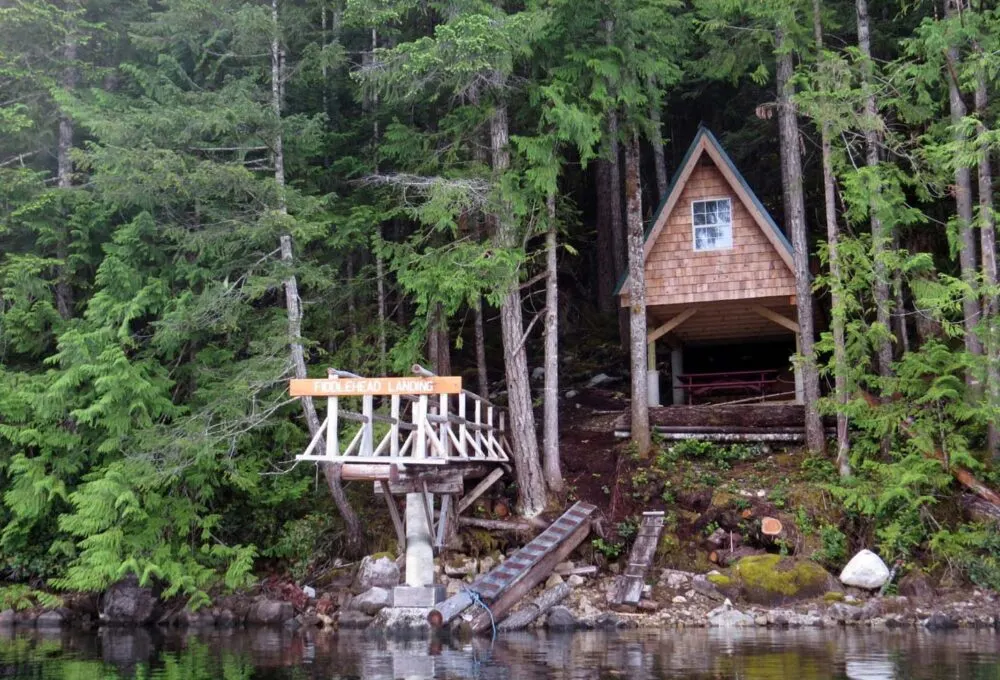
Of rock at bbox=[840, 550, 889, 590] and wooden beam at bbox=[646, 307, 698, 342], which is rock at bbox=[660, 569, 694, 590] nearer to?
rock at bbox=[840, 550, 889, 590]

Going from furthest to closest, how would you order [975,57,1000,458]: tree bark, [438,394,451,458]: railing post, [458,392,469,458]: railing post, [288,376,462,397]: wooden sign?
1. [458,392,469,458]: railing post
2. [975,57,1000,458]: tree bark
3. [438,394,451,458]: railing post
4. [288,376,462,397]: wooden sign

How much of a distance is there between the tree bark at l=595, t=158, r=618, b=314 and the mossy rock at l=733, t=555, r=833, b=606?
12.5m

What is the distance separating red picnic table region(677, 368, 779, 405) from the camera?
2095cm

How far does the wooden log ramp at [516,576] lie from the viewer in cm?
1438

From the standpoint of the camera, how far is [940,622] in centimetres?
1368

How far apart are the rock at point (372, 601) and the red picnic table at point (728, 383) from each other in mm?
8762

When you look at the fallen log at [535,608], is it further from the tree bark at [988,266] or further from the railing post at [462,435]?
the tree bark at [988,266]

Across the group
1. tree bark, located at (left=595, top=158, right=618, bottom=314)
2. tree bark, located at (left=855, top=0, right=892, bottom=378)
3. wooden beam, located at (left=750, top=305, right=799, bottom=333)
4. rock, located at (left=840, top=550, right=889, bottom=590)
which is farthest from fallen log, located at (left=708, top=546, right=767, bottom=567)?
tree bark, located at (left=595, top=158, right=618, bottom=314)

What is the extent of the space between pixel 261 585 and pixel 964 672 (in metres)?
12.5

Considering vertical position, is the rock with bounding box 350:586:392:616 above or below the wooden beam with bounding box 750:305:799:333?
below

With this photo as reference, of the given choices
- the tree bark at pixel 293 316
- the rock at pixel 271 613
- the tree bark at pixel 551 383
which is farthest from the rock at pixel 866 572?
the rock at pixel 271 613

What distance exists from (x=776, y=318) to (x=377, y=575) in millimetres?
9855

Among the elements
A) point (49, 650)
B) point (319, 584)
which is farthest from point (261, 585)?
point (49, 650)

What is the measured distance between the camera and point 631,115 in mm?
18781
